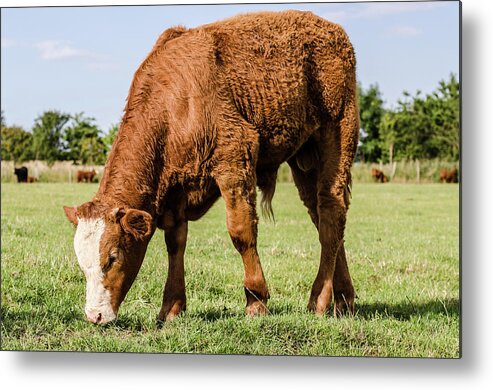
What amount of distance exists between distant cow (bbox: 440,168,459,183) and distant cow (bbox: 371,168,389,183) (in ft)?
4.81

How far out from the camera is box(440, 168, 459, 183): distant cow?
6895 mm

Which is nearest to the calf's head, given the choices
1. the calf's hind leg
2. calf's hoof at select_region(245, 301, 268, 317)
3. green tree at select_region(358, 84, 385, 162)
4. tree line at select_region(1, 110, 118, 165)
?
the calf's hind leg

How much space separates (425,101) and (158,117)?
330 centimetres

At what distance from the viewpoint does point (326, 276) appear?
651cm

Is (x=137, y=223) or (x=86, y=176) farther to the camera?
(x=86, y=176)

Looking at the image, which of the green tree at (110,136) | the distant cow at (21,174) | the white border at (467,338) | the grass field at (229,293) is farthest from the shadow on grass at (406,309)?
the distant cow at (21,174)

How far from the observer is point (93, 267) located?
5.61 m

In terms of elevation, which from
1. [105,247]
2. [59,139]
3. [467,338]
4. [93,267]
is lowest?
[467,338]

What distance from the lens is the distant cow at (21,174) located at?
7.66m

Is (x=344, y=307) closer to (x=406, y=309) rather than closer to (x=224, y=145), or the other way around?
(x=406, y=309)

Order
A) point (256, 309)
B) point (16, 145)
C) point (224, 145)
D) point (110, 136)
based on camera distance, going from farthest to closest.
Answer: point (16, 145) < point (110, 136) < point (256, 309) < point (224, 145)

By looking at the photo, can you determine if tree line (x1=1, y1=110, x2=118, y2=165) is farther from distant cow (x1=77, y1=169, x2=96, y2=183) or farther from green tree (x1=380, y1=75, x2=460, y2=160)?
green tree (x1=380, y1=75, x2=460, y2=160)

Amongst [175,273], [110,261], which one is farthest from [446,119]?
[110,261]

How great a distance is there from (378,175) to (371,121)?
25.5 inches
